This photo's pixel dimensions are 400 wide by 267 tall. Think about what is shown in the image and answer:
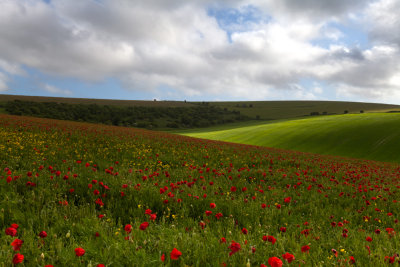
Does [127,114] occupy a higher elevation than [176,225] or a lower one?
higher

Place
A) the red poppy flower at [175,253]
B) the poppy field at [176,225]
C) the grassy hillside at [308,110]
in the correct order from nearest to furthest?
1. the red poppy flower at [175,253]
2. the poppy field at [176,225]
3. the grassy hillside at [308,110]

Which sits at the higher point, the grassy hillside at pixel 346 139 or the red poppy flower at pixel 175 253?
the red poppy flower at pixel 175 253

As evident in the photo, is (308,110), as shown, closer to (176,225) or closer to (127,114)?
(127,114)

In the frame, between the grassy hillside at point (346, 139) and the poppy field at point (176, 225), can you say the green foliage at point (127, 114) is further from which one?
the poppy field at point (176, 225)

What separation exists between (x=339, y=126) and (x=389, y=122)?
29.2ft

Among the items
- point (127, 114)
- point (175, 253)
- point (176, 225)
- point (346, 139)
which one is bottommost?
point (346, 139)

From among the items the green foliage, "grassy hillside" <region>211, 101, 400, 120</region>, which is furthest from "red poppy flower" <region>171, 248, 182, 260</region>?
"grassy hillside" <region>211, 101, 400, 120</region>

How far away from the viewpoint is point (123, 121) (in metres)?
95.9

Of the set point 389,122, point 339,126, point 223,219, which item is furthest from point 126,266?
point 389,122

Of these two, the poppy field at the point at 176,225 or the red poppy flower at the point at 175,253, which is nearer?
the red poppy flower at the point at 175,253

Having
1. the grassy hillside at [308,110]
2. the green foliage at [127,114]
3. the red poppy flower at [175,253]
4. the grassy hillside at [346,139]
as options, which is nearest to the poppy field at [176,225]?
the red poppy flower at [175,253]

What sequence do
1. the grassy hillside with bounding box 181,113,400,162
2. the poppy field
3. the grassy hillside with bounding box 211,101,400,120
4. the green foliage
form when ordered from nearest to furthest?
1. the poppy field
2. the grassy hillside with bounding box 181,113,400,162
3. the green foliage
4. the grassy hillside with bounding box 211,101,400,120

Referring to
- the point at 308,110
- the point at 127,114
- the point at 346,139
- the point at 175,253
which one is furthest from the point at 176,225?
the point at 308,110

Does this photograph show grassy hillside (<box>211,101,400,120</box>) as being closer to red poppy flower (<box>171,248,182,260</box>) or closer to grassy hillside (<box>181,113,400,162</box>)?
grassy hillside (<box>181,113,400,162</box>)
